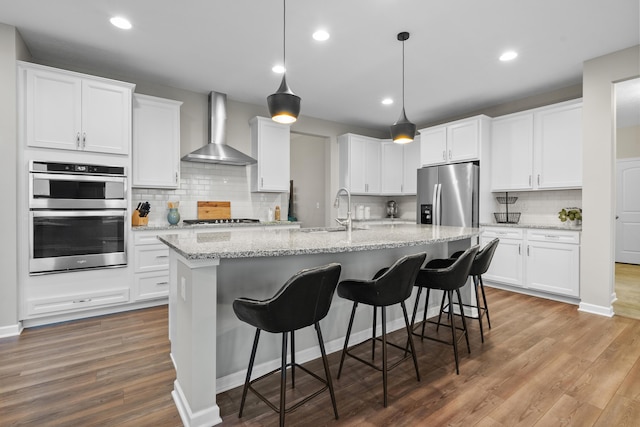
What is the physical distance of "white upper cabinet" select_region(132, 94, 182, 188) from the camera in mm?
3848

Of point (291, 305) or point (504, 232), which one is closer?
point (291, 305)

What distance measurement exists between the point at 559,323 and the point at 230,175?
433 centimetres

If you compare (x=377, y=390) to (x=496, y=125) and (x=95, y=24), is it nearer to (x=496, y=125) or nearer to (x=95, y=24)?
Result: (x=95, y=24)

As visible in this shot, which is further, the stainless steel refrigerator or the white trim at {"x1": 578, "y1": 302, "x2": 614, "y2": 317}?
the stainless steel refrigerator

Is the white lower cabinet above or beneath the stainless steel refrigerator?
beneath

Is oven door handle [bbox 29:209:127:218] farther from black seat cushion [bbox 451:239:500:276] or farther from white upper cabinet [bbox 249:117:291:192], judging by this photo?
black seat cushion [bbox 451:239:500:276]

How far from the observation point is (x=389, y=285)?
1.92 m

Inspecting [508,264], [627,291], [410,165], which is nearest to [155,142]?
[410,165]

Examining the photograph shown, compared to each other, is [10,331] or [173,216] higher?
[173,216]

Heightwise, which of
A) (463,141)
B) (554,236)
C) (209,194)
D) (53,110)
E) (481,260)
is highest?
(463,141)

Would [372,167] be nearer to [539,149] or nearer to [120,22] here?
[539,149]

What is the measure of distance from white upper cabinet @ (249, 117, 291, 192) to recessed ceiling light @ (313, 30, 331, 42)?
74.3 inches

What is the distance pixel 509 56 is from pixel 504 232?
221cm

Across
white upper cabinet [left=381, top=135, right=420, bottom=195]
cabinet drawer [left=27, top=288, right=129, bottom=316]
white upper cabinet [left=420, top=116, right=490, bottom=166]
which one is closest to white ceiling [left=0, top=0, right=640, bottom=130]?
white upper cabinet [left=420, top=116, right=490, bottom=166]
